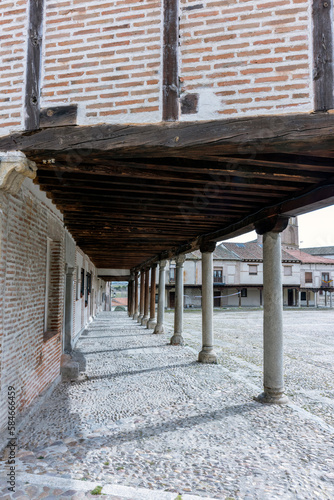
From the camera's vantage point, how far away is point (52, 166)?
11.2ft

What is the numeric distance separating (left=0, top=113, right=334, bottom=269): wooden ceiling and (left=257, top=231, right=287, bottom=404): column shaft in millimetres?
543

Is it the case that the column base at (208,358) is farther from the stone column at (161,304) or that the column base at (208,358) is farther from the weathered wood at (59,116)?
the weathered wood at (59,116)

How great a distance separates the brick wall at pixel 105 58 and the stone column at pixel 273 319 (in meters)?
2.77

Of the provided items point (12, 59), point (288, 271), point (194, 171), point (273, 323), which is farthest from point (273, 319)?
point (288, 271)

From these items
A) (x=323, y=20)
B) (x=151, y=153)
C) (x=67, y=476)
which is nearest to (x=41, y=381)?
(x=67, y=476)

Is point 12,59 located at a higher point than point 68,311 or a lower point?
higher

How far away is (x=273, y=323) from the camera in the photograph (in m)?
5.21

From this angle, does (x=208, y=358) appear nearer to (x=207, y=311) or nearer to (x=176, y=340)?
(x=207, y=311)

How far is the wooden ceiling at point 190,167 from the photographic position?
2965mm

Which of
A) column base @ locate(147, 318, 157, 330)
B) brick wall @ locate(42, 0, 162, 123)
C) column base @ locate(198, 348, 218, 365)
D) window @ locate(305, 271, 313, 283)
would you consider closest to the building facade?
window @ locate(305, 271, 313, 283)

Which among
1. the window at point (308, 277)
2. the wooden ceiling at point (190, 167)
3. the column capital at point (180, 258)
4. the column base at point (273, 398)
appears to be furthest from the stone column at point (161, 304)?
the window at point (308, 277)

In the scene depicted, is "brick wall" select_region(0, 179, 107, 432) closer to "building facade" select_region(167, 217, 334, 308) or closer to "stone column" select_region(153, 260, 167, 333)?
"stone column" select_region(153, 260, 167, 333)

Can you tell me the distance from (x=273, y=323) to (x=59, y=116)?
3.97 m

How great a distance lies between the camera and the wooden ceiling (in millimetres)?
2965
